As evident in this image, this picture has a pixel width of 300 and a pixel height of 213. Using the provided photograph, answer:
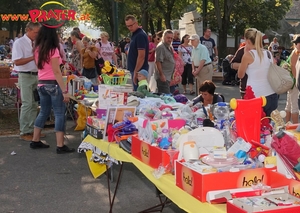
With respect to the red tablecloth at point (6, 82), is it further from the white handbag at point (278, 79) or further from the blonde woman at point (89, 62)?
the white handbag at point (278, 79)

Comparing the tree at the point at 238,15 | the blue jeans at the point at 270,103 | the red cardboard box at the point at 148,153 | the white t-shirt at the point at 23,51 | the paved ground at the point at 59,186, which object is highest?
the tree at the point at 238,15

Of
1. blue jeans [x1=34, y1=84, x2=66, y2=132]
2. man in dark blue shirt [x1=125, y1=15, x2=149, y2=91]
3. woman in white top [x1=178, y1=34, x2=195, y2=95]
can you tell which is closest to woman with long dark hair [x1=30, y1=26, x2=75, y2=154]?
blue jeans [x1=34, y1=84, x2=66, y2=132]

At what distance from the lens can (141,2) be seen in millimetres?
26641

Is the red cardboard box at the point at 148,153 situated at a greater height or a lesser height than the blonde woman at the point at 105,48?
lesser

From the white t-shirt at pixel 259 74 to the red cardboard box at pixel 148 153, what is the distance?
206 cm

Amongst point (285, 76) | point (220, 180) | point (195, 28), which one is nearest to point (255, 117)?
point (220, 180)

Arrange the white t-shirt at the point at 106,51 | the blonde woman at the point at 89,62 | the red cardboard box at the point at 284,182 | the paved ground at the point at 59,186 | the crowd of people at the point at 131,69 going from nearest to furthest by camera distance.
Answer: the red cardboard box at the point at 284,182, the paved ground at the point at 59,186, the crowd of people at the point at 131,69, the blonde woman at the point at 89,62, the white t-shirt at the point at 106,51

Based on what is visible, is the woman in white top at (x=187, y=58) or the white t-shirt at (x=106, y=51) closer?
the white t-shirt at (x=106, y=51)

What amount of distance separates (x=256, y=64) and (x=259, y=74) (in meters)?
0.12

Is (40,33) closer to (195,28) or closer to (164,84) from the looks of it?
(164,84)

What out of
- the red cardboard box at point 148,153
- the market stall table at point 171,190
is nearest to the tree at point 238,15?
the market stall table at point 171,190

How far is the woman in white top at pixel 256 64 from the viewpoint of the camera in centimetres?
480

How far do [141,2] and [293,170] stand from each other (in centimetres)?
2520

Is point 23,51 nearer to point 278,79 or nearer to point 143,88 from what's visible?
point 143,88
